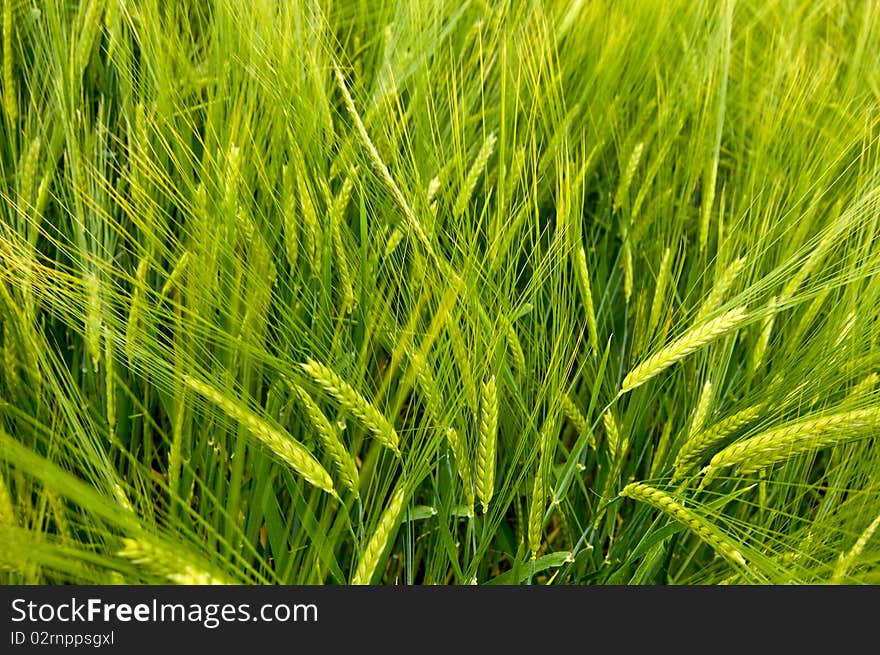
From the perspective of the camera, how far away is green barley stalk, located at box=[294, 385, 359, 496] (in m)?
0.57

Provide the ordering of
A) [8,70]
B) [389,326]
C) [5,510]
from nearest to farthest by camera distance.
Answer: [5,510] < [389,326] < [8,70]

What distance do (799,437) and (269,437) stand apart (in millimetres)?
425

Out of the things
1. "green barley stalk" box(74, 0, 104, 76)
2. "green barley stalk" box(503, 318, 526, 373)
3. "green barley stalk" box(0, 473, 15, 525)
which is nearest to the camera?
"green barley stalk" box(0, 473, 15, 525)

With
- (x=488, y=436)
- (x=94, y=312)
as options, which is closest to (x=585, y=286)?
(x=488, y=436)

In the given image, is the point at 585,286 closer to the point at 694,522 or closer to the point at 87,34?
the point at 694,522

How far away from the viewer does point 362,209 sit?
25.2 inches

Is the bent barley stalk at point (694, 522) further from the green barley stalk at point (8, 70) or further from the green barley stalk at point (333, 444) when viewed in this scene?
the green barley stalk at point (8, 70)

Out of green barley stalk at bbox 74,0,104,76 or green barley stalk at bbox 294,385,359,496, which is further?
green barley stalk at bbox 74,0,104,76

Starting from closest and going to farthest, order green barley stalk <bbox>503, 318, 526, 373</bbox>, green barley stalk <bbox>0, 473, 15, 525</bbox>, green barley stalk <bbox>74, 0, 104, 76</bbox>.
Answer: green barley stalk <bbox>0, 473, 15, 525</bbox>
green barley stalk <bbox>503, 318, 526, 373</bbox>
green barley stalk <bbox>74, 0, 104, 76</bbox>

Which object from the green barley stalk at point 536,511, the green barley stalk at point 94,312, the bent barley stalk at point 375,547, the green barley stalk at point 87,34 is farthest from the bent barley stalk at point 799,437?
the green barley stalk at point 87,34

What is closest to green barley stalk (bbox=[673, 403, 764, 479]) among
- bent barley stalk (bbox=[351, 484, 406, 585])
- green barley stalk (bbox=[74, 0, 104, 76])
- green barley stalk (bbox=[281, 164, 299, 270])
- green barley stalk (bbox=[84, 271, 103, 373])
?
bent barley stalk (bbox=[351, 484, 406, 585])

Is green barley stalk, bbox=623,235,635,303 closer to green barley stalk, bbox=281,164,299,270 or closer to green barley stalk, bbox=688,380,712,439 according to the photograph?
green barley stalk, bbox=688,380,712,439

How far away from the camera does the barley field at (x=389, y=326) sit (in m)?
0.59

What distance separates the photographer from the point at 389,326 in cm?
64
